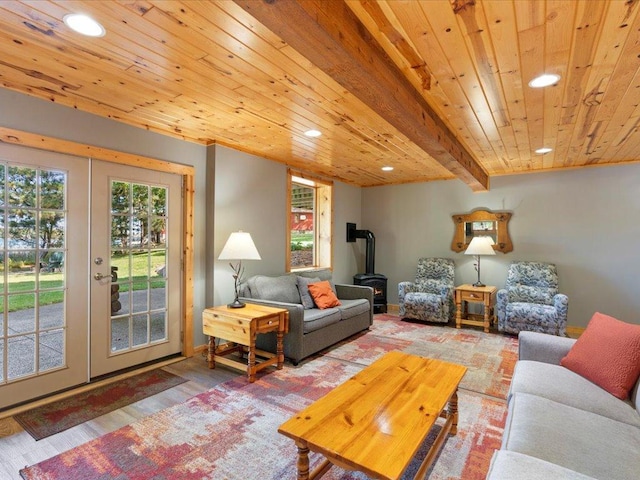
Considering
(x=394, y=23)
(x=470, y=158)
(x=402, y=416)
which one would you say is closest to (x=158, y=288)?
(x=402, y=416)

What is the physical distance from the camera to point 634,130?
326 centimetres

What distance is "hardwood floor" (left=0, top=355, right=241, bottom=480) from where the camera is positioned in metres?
1.95

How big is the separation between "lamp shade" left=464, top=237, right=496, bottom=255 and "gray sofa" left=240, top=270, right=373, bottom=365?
1670 mm

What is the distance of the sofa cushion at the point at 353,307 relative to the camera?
4161mm

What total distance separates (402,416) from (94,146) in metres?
3.13

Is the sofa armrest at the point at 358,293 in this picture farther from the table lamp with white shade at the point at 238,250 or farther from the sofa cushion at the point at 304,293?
the table lamp with white shade at the point at 238,250

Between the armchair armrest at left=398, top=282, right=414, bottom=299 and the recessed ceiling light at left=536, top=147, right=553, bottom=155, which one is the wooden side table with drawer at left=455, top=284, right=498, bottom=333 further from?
the recessed ceiling light at left=536, top=147, right=553, bottom=155

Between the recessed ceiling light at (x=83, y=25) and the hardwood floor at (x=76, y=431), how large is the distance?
237 centimetres

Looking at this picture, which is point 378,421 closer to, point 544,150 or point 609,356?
point 609,356

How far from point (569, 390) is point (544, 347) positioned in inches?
22.3

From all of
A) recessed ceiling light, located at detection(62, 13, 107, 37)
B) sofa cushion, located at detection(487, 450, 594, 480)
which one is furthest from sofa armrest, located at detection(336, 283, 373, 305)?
recessed ceiling light, located at detection(62, 13, 107, 37)

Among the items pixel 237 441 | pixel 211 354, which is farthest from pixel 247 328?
pixel 237 441

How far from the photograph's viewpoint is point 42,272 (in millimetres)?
2680

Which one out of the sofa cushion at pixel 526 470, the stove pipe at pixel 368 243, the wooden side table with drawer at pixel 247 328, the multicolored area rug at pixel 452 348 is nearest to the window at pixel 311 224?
the stove pipe at pixel 368 243
